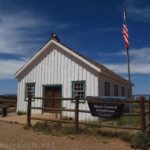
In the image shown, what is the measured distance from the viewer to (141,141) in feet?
34.3

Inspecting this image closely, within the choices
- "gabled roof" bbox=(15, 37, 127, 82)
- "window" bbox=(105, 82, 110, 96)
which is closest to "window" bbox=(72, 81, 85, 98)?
"gabled roof" bbox=(15, 37, 127, 82)

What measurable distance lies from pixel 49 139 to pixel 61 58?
10479mm

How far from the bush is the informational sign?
1829 millimetres

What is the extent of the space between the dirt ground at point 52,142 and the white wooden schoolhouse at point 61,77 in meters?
7.54

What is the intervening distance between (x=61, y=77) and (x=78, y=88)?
1627 millimetres

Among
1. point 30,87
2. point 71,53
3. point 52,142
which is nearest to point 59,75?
point 71,53

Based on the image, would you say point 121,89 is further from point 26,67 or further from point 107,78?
point 26,67

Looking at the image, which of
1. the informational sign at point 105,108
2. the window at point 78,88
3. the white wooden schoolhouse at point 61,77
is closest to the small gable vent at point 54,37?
the white wooden schoolhouse at point 61,77

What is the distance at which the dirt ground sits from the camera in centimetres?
1019

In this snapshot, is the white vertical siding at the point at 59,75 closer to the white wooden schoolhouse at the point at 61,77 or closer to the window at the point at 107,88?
the white wooden schoolhouse at the point at 61,77

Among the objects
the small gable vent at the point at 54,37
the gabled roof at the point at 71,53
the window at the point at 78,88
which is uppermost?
the small gable vent at the point at 54,37

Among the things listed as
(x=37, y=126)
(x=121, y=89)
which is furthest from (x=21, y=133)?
(x=121, y=89)

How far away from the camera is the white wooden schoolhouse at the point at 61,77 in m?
19.8

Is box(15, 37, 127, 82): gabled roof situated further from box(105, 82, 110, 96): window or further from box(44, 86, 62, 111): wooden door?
box(44, 86, 62, 111): wooden door
